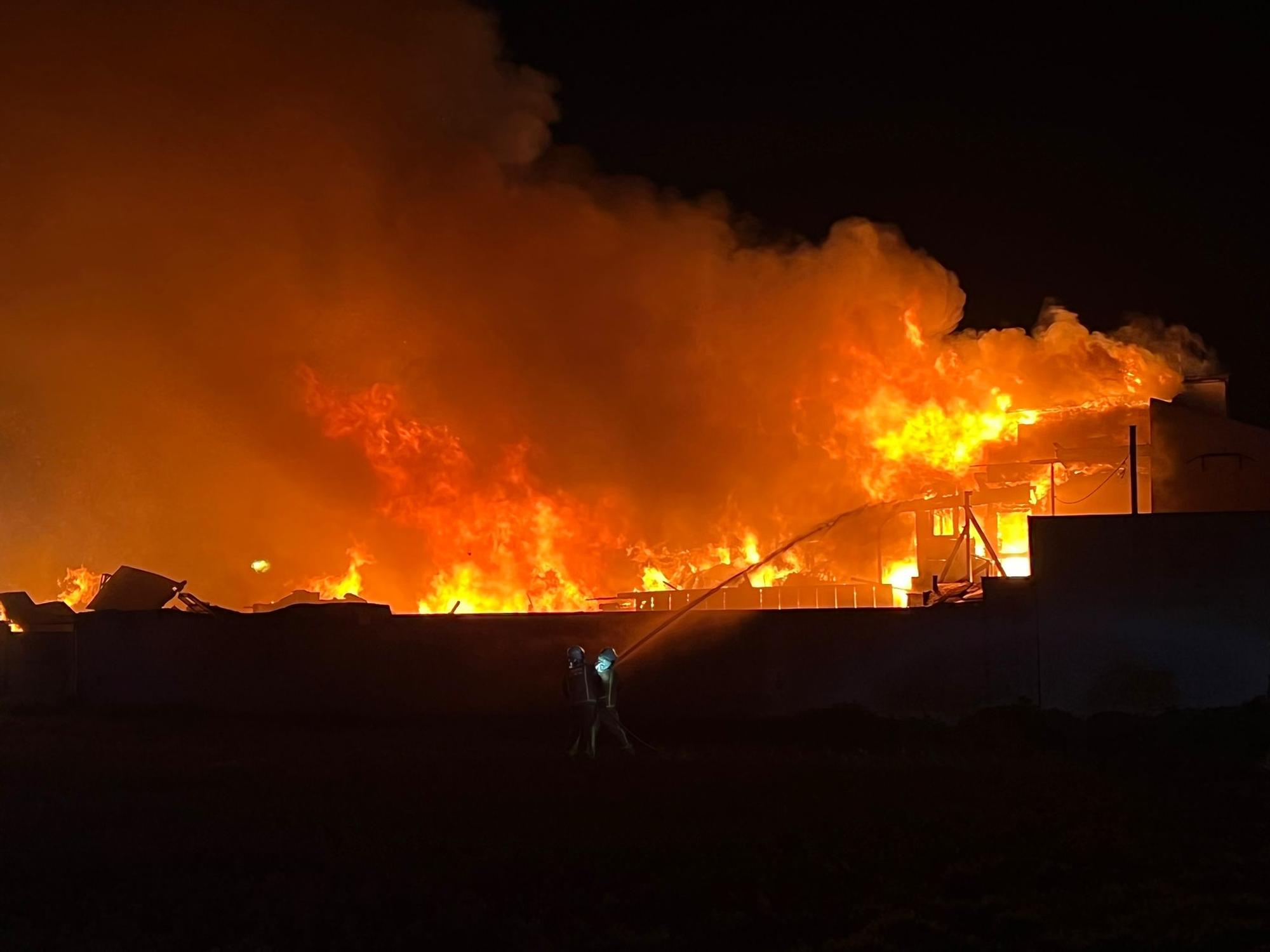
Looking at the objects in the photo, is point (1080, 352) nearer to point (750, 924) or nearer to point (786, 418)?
point (786, 418)

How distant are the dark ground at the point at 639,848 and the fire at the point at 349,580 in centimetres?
2428

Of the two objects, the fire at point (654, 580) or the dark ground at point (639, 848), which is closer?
the dark ground at point (639, 848)

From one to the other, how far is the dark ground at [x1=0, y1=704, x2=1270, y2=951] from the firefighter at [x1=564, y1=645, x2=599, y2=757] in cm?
64

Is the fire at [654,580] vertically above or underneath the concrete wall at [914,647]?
above

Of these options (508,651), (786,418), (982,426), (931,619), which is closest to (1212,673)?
(931,619)

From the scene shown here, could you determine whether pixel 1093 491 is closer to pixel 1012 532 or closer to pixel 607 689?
pixel 1012 532

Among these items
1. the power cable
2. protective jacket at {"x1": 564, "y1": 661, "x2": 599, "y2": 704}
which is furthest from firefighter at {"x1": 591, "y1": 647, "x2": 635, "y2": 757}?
the power cable

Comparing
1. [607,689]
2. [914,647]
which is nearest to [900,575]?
[914,647]

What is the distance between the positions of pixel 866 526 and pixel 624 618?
15.6 metres

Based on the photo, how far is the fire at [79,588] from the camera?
41656mm

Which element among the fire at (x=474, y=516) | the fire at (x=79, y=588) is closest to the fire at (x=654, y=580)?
the fire at (x=474, y=516)

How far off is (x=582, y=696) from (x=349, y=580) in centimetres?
2660

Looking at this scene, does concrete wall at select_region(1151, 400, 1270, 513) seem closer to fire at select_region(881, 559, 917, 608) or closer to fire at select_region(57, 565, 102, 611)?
fire at select_region(881, 559, 917, 608)

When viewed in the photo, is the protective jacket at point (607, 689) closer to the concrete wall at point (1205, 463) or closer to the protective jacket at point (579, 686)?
the protective jacket at point (579, 686)
